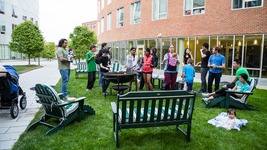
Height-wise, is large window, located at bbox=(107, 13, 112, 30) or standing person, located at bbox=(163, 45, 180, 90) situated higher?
large window, located at bbox=(107, 13, 112, 30)

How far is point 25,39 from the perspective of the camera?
2605cm

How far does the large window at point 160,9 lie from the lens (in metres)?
19.0

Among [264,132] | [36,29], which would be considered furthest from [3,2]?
[264,132]

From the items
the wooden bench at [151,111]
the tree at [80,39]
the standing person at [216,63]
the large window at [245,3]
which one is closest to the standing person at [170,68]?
the standing person at [216,63]

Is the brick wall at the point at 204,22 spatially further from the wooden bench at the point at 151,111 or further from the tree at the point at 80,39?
the wooden bench at the point at 151,111

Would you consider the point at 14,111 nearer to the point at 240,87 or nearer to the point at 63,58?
the point at 63,58

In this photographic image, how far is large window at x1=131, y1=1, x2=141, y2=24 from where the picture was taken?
22.7m

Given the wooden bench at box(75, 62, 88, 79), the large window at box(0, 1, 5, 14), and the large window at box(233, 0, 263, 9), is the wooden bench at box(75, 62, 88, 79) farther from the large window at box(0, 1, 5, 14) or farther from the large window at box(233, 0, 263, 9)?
the large window at box(0, 1, 5, 14)

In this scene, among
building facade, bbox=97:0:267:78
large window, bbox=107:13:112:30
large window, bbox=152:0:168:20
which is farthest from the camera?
large window, bbox=107:13:112:30

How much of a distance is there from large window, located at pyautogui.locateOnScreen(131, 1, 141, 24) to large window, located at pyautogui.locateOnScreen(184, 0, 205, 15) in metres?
6.51

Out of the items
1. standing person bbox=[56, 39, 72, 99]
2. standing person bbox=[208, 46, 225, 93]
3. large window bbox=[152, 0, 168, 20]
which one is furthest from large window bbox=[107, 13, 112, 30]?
standing person bbox=[56, 39, 72, 99]

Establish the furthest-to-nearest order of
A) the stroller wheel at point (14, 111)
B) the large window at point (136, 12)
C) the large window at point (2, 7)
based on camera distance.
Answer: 1. the large window at point (2, 7)
2. the large window at point (136, 12)
3. the stroller wheel at point (14, 111)

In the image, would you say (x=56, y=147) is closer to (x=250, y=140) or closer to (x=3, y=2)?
(x=250, y=140)

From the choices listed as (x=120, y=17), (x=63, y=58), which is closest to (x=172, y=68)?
(x=63, y=58)
